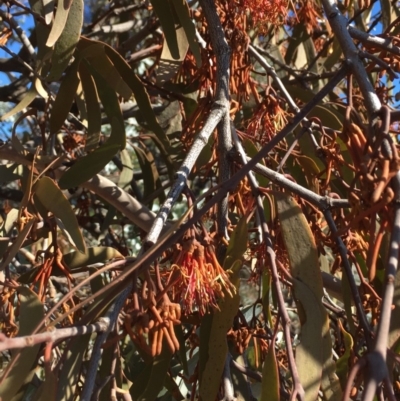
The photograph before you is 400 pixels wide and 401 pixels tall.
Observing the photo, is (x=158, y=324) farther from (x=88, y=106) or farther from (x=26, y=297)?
(x=88, y=106)

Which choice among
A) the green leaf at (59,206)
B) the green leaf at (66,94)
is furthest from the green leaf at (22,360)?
the green leaf at (66,94)

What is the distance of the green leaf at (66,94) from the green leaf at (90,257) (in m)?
0.21

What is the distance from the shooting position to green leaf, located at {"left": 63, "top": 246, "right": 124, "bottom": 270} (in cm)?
97

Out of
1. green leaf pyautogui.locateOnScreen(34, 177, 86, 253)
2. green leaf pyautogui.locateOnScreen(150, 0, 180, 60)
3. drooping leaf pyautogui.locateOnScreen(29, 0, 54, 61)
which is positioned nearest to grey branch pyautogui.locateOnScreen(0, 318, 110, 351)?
green leaf pyautogui.locateOnScreen(34, 177, 86, 253)

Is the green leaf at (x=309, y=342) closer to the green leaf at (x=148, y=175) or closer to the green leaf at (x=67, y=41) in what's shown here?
the green leaf at (x=67, y=41)

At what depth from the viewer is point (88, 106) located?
102 cm

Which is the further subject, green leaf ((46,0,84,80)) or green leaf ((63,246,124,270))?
green leaf ((63,246,124,270))

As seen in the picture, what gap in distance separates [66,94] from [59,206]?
0.22 m

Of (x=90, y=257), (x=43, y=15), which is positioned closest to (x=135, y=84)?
(x=43, y=15)

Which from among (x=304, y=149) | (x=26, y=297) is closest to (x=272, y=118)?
(x=304, y=149)

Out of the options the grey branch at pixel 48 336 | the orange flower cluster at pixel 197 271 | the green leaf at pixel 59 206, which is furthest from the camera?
the green leaf at pixel 59 206

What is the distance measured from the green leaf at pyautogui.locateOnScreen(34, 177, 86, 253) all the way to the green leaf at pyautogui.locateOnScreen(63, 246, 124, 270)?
162 mm

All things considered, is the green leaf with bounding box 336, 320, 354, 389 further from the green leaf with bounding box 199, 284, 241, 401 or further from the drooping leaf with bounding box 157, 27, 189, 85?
the drooping leaf with bounding box 157, 27, 189, 85

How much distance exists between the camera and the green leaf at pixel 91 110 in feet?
3.33
